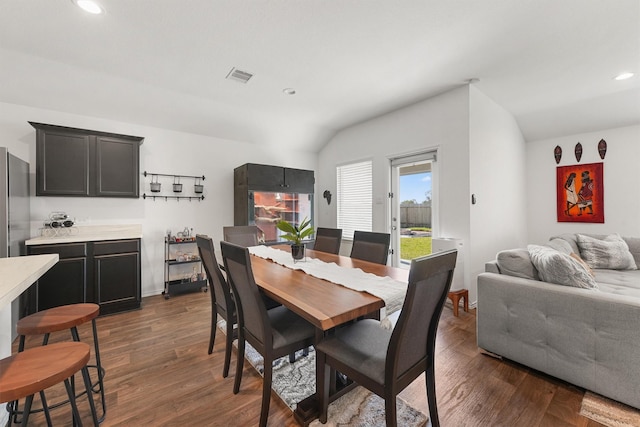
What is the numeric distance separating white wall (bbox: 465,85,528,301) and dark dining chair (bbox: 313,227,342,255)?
1.64 metres

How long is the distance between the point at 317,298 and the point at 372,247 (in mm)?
1363

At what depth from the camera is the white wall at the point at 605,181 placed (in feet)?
12.4

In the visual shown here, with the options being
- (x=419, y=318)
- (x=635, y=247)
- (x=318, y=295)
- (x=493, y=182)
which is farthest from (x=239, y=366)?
(x=635, y=247)

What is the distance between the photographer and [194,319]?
306 cm

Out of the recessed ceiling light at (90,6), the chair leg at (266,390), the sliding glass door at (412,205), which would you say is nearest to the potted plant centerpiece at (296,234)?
the chair leg at (266,390)

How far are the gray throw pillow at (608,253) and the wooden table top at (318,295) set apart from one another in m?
2.93

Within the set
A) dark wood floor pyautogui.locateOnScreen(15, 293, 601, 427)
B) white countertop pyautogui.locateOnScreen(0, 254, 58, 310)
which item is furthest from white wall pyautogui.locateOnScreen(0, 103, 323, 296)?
white countertop pyautogui.locateOnScreen(0, 254, 58, 310)

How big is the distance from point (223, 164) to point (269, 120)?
1.10 metres

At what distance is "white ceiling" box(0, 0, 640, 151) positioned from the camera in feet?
6.72

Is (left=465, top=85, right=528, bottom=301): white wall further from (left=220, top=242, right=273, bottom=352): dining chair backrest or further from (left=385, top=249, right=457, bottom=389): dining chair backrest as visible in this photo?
(left=220, top=242, right=273, bottom=352): dining chair backrest

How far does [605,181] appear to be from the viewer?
3.98 metres

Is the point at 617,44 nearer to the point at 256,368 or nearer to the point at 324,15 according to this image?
the point at 324,15

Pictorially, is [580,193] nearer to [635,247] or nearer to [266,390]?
[635,247]

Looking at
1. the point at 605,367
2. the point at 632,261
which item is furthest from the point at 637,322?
the point at 632,261
